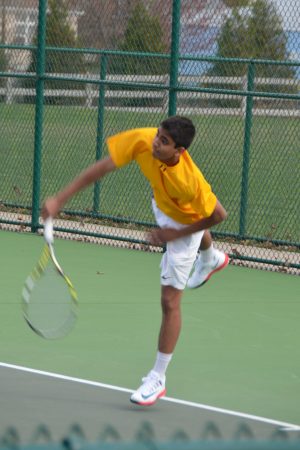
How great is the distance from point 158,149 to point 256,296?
3.80 m

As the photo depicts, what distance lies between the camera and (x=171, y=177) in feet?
23.1

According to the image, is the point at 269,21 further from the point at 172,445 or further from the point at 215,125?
the point at 172,445

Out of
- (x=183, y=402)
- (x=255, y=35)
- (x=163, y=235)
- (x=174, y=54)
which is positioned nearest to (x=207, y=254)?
(x=163, y=235)

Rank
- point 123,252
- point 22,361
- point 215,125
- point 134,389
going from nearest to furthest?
point 134,389 → point 22,361 → point 123,252 → point 215,125

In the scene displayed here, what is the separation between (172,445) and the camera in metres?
3.40

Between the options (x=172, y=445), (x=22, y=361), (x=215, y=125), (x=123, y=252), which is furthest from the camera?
(x=215, y=125)

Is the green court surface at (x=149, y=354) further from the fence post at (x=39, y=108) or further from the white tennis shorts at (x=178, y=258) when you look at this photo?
the fence post at (x=39, y=108)

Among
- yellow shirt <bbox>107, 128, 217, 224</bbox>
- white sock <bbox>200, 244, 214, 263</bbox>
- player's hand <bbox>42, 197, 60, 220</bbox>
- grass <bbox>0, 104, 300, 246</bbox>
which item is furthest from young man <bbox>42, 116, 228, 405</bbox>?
grass <bbox>0, 104, 300, 246</bbox>

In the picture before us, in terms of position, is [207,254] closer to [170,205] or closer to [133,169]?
[170,205]

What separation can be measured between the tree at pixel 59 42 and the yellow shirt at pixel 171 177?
28.6 ft

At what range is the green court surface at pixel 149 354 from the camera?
22.3 feet

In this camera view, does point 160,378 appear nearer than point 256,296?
Yes

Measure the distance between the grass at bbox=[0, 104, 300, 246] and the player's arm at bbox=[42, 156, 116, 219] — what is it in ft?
19.5

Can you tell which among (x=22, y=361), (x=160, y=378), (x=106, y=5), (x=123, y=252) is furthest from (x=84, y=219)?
(x=160, y=378)
